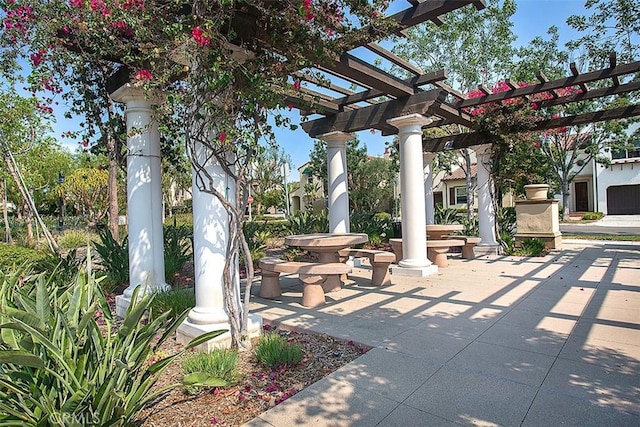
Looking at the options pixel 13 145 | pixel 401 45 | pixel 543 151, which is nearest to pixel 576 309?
pixel 401 45

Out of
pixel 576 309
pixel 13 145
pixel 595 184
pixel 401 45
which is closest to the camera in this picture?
pixel 576 309

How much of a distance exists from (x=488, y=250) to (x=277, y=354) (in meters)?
8.10

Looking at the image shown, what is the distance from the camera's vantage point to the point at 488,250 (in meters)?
9.64

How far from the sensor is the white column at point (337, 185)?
27.1ft

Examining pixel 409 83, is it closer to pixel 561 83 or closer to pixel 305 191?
pixel 561 83

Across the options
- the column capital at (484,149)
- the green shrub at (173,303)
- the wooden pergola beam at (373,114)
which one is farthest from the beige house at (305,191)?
the green shrub at (173,303)

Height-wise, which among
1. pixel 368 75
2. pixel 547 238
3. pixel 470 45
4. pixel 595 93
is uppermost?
pixel 470 45

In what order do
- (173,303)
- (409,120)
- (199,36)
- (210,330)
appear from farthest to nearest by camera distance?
1. (409,120)
2. (173,303)
3. (210,330)
4. (199,36)

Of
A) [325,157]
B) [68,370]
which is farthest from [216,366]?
[325,157]

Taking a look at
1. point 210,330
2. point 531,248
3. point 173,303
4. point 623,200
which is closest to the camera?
point 210,330

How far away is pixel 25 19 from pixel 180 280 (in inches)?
164

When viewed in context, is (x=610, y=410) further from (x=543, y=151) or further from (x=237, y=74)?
(x=543, y=151)

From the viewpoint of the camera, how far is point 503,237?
10.0 meters

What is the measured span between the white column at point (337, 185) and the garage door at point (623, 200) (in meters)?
26.9
